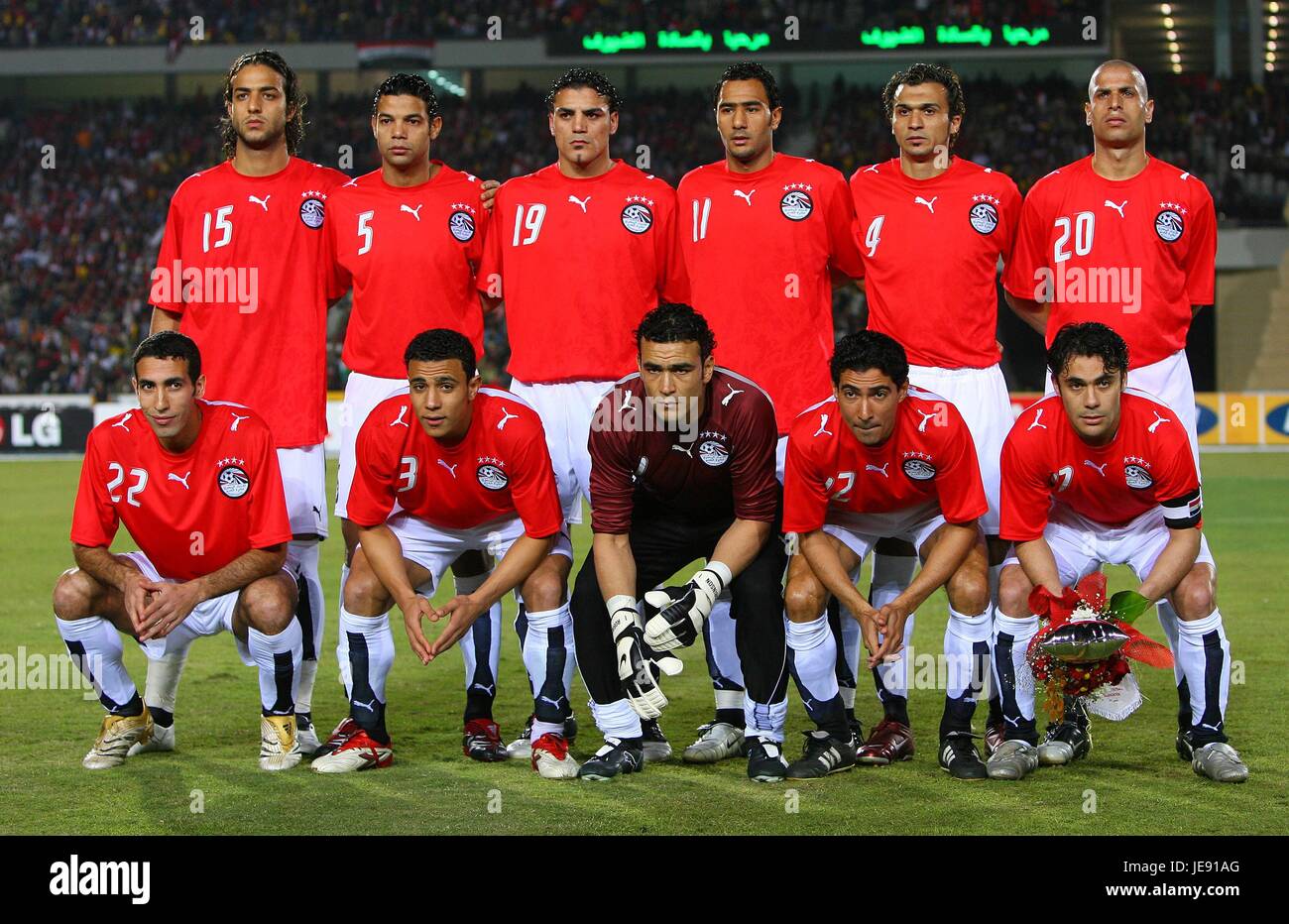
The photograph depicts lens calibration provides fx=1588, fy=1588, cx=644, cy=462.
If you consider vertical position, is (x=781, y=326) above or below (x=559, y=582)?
above

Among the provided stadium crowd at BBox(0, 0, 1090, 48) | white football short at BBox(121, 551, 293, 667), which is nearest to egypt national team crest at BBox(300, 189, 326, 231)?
white football short at BBox(121, 551, 293, 667)

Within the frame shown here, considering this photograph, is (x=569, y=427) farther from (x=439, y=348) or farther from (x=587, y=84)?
(x=587, y=84)

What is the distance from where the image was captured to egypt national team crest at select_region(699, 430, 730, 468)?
203 inches

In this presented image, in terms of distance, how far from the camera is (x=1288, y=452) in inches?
759

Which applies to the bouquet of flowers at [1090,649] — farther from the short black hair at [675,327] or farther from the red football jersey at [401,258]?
the red football jersey at [401,258]

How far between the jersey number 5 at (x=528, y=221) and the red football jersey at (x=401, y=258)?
0.18 meters

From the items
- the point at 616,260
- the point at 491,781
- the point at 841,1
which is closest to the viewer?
the point at 491,781

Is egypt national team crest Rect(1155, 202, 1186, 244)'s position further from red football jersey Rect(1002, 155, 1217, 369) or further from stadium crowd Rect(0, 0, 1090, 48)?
stadium crowd Rect(0, 0, 1090, 48)

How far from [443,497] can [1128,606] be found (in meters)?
2.25

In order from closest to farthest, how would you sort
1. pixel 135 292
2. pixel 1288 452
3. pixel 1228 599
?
1. pixel 1228 599
2. pixel 1288 452
3. pixel 135 292

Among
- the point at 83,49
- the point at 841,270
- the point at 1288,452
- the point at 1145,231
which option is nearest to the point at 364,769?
the point at 841,270

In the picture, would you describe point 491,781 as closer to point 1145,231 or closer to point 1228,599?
point 1145,231

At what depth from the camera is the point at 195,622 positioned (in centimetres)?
537

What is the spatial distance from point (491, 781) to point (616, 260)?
192 cm
